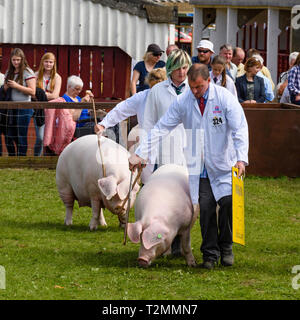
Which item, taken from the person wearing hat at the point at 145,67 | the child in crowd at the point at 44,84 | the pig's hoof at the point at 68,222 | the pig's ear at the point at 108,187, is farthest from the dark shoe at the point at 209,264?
the child in crowd at the point at 44,84

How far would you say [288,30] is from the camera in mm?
23328

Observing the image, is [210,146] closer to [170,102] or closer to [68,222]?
[170,102]

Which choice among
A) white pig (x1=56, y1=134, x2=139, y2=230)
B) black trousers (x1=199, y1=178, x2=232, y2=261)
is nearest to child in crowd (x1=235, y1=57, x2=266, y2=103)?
white pig (x1=56, y1=134, x2=139, y2=230)

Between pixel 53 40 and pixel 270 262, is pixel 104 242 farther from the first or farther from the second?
pixel 53 40

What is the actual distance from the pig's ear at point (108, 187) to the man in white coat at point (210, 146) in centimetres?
124

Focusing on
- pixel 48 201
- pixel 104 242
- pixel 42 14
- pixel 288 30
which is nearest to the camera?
pixel 104 242

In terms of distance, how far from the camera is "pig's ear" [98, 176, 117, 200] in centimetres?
977

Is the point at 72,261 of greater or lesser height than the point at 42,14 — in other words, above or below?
below

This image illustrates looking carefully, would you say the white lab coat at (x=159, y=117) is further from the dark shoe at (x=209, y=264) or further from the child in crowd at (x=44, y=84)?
the child in crowd at (x=44, y=84)

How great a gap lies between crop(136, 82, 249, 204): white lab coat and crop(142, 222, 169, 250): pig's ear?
45 centimetres

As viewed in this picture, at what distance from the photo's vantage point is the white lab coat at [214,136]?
27.1 feet

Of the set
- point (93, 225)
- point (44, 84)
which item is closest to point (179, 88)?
point (93, 225)

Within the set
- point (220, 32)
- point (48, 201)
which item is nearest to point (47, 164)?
point (48, 201)
